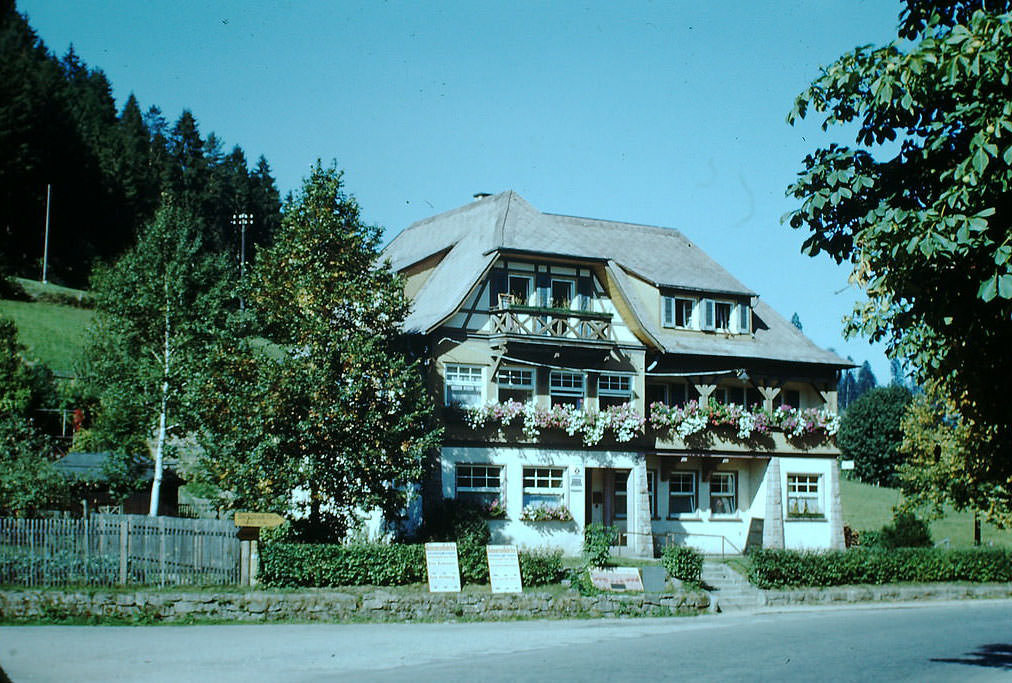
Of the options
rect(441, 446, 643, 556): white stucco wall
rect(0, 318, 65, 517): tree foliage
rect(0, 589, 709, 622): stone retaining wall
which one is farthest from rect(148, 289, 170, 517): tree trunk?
rect(0, 589, 709, 622): stone retaining wall

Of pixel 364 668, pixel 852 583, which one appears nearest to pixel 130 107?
pixel 852 583

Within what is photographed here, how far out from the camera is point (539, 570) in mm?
28109

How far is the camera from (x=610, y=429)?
119 feet

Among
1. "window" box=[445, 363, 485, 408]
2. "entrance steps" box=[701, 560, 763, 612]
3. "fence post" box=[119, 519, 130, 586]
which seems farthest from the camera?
"window" box=[445, 363, 485, 408]

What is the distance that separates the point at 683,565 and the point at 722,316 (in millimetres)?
14203

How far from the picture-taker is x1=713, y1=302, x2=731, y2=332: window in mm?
41438

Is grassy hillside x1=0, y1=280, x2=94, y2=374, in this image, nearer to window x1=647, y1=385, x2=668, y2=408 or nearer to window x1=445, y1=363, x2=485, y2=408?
window x1=445, y1=363, x2=485, y2=408

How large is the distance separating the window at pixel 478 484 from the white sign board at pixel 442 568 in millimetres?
7417

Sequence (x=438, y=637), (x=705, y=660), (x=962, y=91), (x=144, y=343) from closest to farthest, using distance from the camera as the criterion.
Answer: (x=962, y=91)
(x=705, y=660)
(x=438, y=637)
(x=144, y=343)

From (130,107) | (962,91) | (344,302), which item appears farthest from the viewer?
(130,107)

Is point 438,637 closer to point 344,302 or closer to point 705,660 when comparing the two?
point 705,660

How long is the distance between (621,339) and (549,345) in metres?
3.53

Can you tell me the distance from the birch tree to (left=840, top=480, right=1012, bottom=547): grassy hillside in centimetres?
3604

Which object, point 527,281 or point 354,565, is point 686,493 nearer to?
point 527,281
